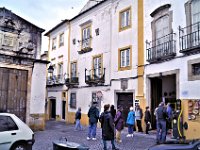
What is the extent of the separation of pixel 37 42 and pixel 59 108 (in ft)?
38.8

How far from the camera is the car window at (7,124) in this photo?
8231mm

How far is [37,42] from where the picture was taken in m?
17.0

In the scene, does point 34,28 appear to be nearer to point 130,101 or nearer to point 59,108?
point 130,101

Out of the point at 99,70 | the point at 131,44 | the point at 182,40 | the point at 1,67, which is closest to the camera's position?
the point at 182,40

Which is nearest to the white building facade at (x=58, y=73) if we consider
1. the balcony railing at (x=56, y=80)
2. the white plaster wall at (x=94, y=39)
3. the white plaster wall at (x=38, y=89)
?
the balcony railing at (x=56, y=80)

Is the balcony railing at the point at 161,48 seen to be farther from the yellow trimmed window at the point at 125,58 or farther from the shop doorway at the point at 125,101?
the shop doorway at the point at 125,101

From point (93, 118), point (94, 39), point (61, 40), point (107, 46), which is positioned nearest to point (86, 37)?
point (94, 39)

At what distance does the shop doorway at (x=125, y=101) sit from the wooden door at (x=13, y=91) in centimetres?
679

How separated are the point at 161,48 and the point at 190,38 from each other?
7.72 ft

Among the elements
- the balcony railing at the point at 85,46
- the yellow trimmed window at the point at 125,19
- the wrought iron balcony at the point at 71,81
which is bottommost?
the wrought iron balcony at the point at 71,81

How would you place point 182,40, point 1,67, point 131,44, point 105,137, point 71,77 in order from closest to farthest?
point 105,137 < point 182,40 < point 1,67 < point 131,44 < point 71,77

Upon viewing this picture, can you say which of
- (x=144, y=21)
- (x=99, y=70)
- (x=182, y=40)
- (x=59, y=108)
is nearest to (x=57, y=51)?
(x=59, y=108)

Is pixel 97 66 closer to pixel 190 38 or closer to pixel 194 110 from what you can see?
pixel 190 38

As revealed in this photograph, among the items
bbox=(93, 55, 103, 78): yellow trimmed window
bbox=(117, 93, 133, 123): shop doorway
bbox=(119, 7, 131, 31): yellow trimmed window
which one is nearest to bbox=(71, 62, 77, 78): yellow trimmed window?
bbox=(93, 55, 103, 78): yellow trimmed window
